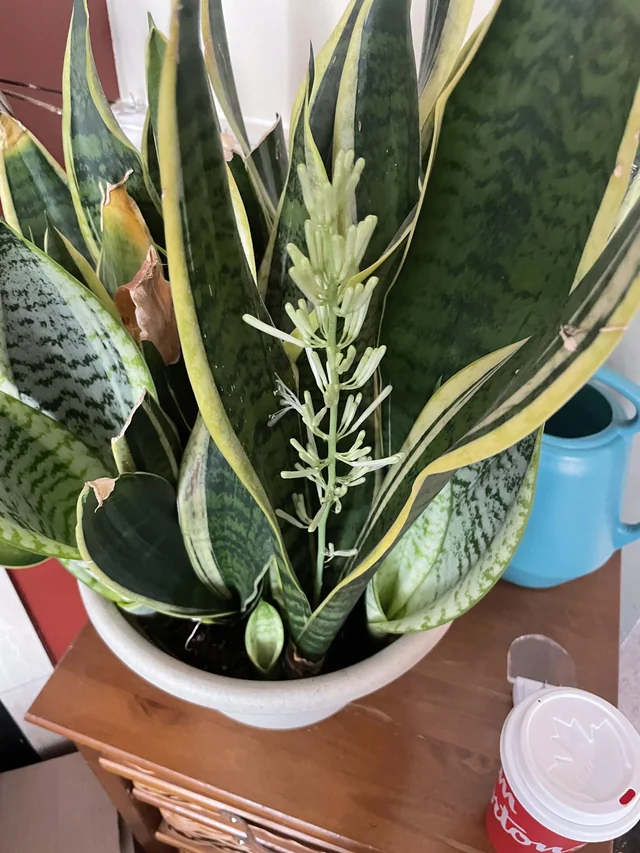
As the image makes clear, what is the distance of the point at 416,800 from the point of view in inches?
15.6

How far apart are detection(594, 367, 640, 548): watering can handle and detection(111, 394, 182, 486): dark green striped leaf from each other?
0.96ft

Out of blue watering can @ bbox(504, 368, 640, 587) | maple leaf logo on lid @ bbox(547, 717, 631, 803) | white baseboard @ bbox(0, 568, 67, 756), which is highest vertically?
blue watering can @ bbox(504, 368, 640, 587)

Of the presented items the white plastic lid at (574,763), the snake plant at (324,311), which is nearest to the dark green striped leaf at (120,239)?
the snake plant at (324,311)

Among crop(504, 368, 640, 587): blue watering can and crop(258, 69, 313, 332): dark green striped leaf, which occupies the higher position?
crop(258, 69, 313, 332): dark green striped leaf

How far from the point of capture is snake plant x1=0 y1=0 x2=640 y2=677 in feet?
0.62

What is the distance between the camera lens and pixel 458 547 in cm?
31

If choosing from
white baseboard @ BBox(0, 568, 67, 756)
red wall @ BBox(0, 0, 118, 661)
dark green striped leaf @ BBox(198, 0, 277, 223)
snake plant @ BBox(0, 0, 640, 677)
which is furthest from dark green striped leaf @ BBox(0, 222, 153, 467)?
white baseboard @ BBox(0, 568, 67, 756)

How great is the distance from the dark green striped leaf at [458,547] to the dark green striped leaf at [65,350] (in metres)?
0.15

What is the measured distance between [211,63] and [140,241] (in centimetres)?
9

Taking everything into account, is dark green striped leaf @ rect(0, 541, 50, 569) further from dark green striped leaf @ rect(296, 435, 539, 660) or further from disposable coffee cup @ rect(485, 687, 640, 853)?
disposable coffee cup @ rect(485, 687, 640, 853)

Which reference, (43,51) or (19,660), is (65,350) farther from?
(19,660)

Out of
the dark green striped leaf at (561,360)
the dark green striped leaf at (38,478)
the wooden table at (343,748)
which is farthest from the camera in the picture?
the wooden table at (343,748)

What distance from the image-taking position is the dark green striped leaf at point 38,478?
10.6 inches

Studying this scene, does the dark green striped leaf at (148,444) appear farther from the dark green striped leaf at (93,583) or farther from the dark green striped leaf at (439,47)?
the dark green striped leaf at (439,47)
